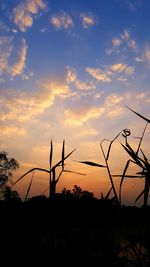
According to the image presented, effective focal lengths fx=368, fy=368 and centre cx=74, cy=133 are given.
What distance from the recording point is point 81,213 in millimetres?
44094

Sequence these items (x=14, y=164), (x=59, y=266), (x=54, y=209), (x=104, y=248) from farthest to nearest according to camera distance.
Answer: (x=14, y=164), (x=59, y=266), (x=54, y=209), (x=104, y=248)

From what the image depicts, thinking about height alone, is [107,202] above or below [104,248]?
above

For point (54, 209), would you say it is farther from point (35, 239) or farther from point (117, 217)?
point (35, 239)

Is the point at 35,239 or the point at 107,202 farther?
the point at 35,239

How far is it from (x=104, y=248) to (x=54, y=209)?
0.81 meters

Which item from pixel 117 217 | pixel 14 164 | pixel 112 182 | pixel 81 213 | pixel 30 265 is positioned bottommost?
pixel 30 265

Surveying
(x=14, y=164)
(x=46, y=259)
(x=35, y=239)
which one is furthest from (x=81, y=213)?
(x=46, y=259)

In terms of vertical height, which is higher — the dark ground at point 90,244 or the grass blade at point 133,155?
the grass blade at point 133,155

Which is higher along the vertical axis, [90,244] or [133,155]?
[133,155]

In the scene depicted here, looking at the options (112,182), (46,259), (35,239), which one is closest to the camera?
(112,182)

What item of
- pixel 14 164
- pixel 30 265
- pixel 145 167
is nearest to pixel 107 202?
Result: pixel 145 167

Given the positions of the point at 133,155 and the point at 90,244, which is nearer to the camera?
the point at 133,155

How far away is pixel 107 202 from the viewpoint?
4254 millimetres

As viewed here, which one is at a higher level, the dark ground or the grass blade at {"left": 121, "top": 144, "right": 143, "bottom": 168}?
the grass blade at {"left": 121, "top": 144, "right": 143, "bottom": 168}
